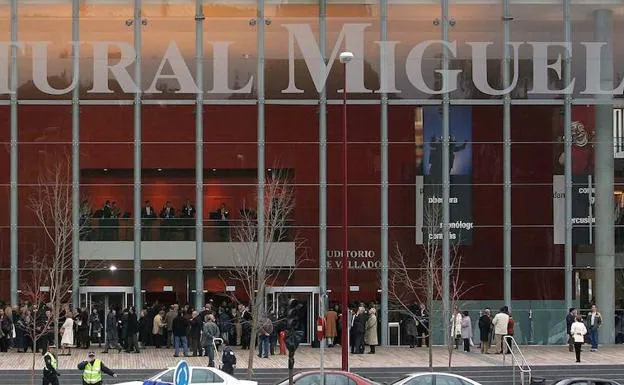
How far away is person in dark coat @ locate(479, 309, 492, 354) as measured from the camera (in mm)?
39453

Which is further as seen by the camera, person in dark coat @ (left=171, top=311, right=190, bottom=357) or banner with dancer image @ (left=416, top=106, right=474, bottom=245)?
banner with dancer image @ (left=416, top=106, right=474, bottom=245)

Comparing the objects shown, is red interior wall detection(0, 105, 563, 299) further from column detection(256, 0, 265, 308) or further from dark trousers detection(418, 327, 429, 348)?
dark trousers detection(418, 327, 429, 348)

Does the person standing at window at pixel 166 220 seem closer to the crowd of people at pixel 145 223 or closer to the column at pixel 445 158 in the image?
the crowd of people at pixel 145 223

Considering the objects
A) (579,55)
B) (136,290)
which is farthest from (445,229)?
(136,290)

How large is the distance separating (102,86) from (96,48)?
1.33m

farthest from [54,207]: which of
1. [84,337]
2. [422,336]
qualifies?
[422,336]

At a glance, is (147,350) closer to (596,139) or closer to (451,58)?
(451,58)

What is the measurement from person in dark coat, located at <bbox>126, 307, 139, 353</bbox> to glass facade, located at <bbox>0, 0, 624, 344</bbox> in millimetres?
2768

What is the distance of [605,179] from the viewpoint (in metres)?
43.0

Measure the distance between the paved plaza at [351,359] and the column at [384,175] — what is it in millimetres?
1902

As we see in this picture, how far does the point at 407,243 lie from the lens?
4275 centimetres

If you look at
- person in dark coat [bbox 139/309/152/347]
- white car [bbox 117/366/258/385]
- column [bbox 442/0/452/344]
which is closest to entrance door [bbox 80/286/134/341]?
person in dark coat [bbox 139/309/152/347]

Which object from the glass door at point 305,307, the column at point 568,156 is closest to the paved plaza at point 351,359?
the glass door at point 305,307

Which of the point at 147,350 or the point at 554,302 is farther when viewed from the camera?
the point at 554,302
